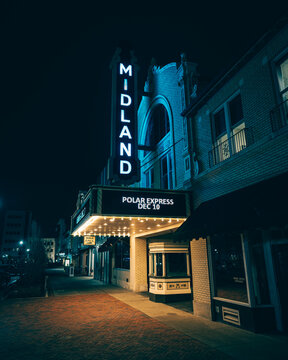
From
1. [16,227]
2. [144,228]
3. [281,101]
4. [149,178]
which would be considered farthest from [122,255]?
[16,227]

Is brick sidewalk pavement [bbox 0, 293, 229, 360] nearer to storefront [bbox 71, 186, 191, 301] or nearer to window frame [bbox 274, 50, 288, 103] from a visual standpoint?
storefront [bbox 71, 186, 191, 301]

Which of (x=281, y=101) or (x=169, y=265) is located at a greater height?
(x=281, y=101)

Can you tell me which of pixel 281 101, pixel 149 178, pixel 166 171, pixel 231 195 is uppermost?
pixel 149 178

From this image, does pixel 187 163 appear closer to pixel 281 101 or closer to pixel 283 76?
pixel 281 101

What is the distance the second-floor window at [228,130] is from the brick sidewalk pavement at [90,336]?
20.3ft

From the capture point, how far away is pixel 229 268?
892cm

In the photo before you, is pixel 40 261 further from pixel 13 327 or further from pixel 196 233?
pixel 196 233

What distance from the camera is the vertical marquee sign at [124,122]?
1252 cm

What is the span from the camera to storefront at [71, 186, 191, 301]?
1006cm

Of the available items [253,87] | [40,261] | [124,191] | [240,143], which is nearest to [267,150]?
[240,143]

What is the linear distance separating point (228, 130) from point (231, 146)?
2.08 ft

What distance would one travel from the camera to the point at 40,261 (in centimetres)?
2155

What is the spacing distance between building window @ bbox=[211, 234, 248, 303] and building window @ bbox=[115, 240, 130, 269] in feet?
34.9

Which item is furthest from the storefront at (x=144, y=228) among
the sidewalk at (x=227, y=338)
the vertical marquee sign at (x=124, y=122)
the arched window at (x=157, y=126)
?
the arched window at (x=157, y=126)
